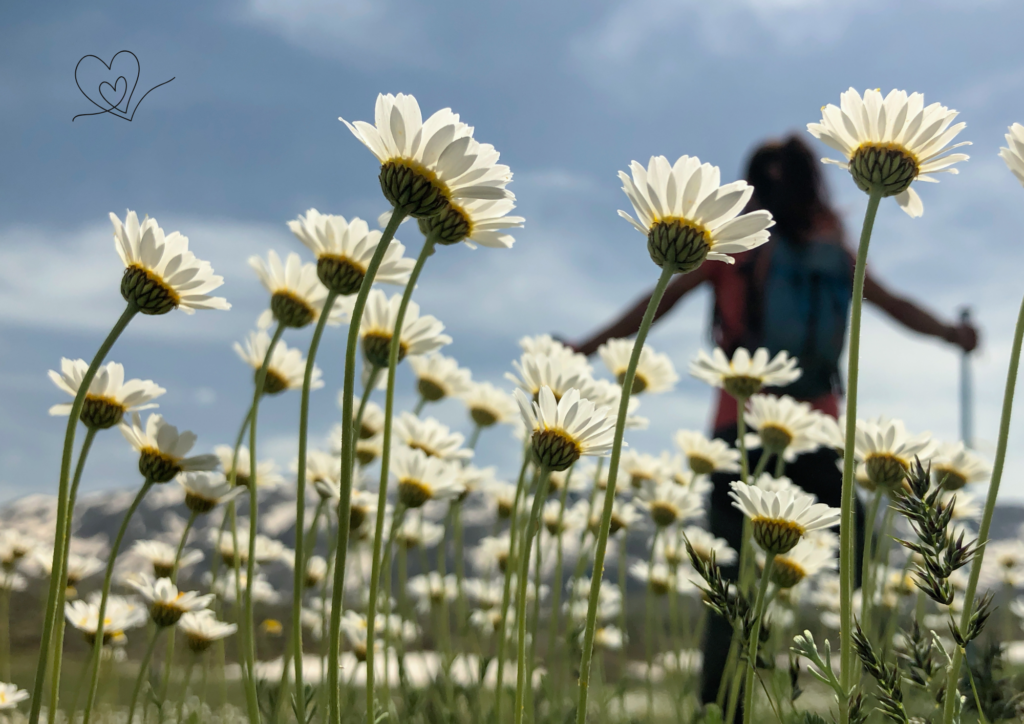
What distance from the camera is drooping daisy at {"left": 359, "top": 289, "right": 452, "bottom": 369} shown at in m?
1.45

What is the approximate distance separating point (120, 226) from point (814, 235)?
9.50ft

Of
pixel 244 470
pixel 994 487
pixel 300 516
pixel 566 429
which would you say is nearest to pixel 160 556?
pixel 244 470

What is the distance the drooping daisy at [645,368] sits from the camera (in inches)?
75.8

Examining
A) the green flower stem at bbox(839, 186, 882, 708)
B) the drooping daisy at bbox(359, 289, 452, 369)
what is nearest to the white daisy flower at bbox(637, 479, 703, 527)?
the drooping daisy at bbox(359, 289, 452, 369)

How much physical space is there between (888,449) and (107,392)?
1353 millimetres

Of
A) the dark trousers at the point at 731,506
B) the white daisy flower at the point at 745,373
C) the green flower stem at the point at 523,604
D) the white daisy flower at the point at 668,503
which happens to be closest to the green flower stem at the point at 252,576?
the green flower stem at the point at 523,604

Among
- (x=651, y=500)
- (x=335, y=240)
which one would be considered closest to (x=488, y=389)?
(x=651, y=500)

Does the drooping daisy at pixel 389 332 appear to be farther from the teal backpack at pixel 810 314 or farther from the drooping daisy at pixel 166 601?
the teal backpack at pixel 810 314

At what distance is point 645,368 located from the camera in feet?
6.84

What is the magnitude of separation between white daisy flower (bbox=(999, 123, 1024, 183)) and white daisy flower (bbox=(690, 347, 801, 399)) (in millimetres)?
843

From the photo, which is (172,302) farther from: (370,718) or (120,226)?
(370,718)

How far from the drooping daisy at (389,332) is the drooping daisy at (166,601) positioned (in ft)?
1.71

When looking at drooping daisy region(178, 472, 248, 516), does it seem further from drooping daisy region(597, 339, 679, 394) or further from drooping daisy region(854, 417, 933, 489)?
drooping daisy region(854, 417, 933, 489)

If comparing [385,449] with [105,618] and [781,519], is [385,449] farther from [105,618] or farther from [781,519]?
[105,618]
